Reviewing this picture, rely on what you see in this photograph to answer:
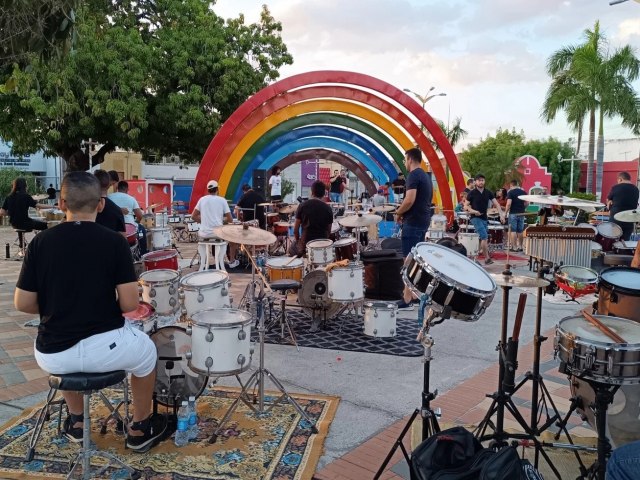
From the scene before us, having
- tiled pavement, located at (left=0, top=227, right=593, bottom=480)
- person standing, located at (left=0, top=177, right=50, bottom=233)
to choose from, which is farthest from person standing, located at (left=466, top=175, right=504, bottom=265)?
person standing, located at (left=0, top=177, right=50, bottom=233)

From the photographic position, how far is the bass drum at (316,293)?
7.40 meters

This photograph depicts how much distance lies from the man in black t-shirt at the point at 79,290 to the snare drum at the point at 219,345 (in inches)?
22.0

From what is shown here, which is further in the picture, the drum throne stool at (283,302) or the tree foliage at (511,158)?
the tree foliage at (511,158)

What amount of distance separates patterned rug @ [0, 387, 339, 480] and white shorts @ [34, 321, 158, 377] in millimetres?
754

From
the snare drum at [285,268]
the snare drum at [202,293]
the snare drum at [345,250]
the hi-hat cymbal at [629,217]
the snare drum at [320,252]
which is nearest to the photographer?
the snare drum at [202,293]

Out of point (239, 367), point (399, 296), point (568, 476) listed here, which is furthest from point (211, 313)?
point (399, 296)

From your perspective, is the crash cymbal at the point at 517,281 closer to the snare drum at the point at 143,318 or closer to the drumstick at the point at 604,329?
the drumstick at the point at 604,329

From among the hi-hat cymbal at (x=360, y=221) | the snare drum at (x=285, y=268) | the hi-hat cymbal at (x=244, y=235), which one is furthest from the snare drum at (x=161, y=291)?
the hi-hat cymbal at (x=360, y=221)

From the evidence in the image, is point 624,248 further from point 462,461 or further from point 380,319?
point 462,461

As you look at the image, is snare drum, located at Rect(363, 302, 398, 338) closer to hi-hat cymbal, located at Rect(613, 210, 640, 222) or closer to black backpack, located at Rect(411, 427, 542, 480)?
black backpack, located at Rect(411, 427, 542, 480)

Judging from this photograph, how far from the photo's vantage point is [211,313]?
4293 millimetres

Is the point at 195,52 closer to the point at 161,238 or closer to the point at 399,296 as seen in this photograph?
the point at 161,238

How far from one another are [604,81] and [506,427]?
27.3 meters

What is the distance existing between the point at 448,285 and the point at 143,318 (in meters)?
2.28
